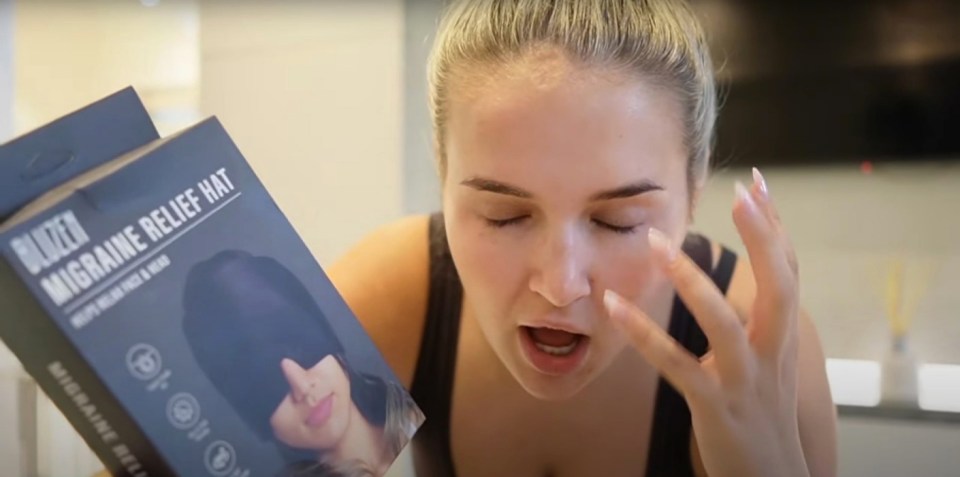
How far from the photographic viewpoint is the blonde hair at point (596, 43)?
20.5 inches

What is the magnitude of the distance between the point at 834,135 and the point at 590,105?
816mm

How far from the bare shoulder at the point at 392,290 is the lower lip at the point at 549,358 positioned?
174mm

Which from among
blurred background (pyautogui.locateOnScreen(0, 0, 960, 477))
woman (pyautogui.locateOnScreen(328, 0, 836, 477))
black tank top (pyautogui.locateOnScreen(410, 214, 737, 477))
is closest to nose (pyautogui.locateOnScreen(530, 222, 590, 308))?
woman (pyautogui.locateOnScreen(328, 0, 836, 477))

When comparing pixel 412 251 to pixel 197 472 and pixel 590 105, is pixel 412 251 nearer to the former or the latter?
pixel 590 105

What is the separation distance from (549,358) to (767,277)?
6.4 inches

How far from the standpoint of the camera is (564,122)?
48 cm

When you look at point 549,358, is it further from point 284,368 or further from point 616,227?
point 284,368

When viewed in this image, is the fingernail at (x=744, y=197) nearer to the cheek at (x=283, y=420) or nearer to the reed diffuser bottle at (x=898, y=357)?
the cheek at (x=283, y=420)

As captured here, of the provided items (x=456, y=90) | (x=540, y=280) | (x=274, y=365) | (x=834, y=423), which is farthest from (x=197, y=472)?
(x=834, y=423)

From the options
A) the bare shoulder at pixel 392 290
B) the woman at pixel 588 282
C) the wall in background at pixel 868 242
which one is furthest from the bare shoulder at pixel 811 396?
the wall in background at pixel 868 242

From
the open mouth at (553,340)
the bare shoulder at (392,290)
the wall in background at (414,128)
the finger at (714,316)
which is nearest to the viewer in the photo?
the finger at (714,316)

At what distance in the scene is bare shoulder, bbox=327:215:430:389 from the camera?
0.68m

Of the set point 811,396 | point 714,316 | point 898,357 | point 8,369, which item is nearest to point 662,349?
point 714,316

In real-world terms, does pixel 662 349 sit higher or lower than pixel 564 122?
lower
